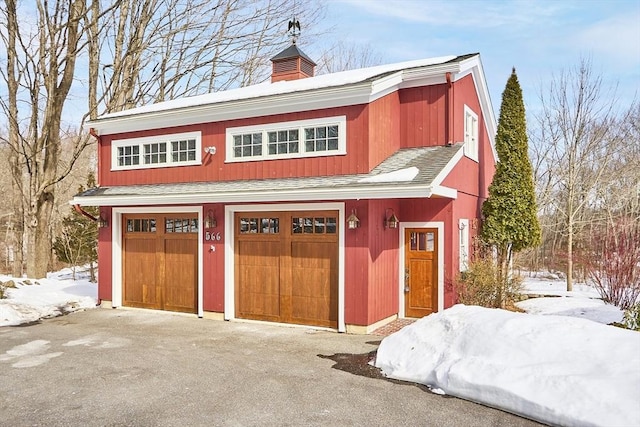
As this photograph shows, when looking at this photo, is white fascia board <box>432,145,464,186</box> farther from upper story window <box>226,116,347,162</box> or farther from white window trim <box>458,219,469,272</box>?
upper story window <box>226,116,347,162</box>

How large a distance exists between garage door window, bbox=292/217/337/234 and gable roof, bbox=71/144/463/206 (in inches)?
25.9

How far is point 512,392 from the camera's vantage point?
15.5 ft

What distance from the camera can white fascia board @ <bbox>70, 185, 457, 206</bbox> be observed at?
7613mm

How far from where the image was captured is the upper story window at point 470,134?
10500 mm

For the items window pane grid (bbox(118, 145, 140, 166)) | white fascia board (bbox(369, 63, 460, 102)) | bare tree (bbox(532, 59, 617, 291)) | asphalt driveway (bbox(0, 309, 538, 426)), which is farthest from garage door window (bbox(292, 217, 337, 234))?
bare tree (bbox(532, 59, 617, 291))

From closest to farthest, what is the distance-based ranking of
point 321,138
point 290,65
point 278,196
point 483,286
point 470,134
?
1. point 278,196
2. point 483,286
3. point 321,138
4. point 470,134
5. point 290,65

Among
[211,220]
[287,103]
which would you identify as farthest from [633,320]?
[211,220]

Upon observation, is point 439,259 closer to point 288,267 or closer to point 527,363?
point 288,267

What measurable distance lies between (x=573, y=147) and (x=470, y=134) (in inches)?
361

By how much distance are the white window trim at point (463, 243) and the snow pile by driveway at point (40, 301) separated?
8834 millimetres

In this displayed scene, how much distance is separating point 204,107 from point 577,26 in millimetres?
14827

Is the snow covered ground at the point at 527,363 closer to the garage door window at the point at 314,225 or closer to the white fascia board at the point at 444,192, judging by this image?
the white fascia board at the point at 444,192

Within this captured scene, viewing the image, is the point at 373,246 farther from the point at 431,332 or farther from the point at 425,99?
the point at 425,99

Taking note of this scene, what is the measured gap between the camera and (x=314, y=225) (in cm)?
902
